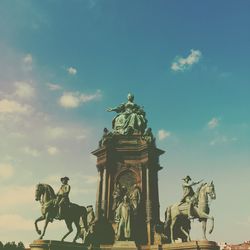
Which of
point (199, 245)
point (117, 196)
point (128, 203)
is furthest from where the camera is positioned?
point (117, 196)

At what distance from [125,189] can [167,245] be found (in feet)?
15.2

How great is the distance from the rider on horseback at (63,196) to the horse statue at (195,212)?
18.8ft

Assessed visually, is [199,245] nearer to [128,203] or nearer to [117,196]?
[128,203]

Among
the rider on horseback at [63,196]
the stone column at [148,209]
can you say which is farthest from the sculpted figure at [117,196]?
the rider on horseback at [63,196]

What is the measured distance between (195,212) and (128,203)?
4058 mm

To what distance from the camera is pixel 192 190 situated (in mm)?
20766

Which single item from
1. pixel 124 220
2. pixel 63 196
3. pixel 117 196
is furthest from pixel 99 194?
pixel 63 196

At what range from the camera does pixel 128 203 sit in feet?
71.5

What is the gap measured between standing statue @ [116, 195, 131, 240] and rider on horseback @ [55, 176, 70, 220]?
3143 millimetres

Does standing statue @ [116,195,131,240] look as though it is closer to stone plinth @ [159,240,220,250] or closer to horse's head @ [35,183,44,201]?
stone plinth @ [159,240,220,250]

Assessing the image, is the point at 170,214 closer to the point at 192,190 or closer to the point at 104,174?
the point at 192,190

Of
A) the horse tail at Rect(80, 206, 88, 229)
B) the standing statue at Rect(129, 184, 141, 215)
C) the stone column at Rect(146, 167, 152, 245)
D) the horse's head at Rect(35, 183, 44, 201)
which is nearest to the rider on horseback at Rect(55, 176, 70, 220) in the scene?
the horse's head at Rect(35, 183, 44, 201)

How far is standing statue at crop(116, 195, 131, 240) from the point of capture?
21031 mm

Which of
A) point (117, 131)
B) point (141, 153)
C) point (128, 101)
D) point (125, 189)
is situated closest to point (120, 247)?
point (125, 189)
